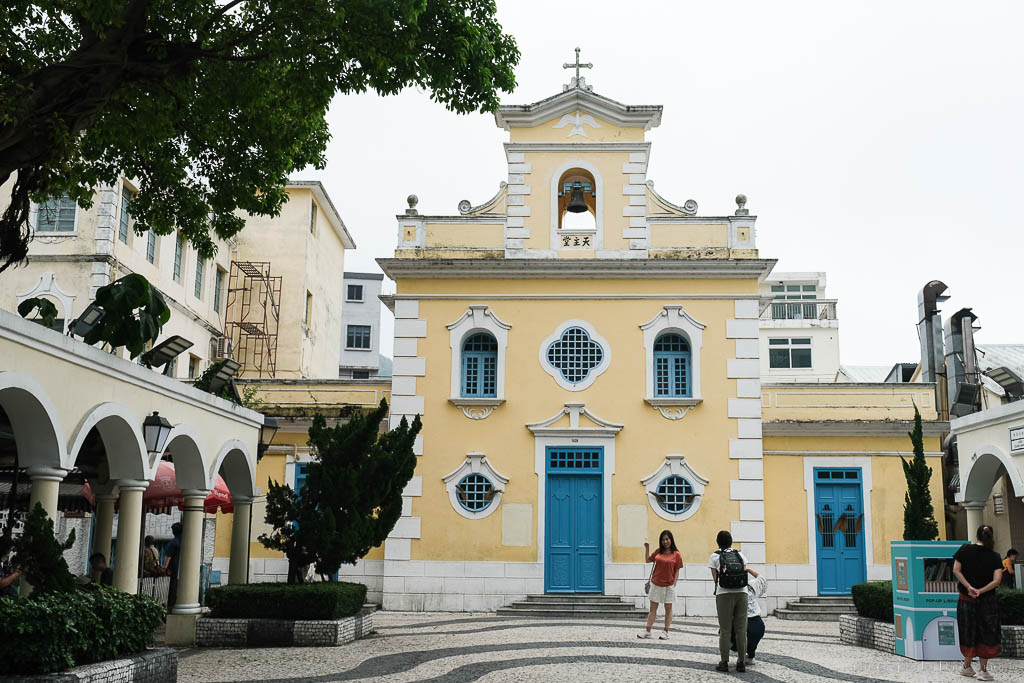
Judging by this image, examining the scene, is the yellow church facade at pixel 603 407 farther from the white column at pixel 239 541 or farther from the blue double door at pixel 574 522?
the white column at pixel 239 541

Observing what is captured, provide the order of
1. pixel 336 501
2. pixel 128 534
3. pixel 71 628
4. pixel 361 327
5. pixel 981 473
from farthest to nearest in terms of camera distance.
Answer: pixel 361 327 → pixel 981 473 → pixel 336 501 → pixel 128 534 → pixel 71 628

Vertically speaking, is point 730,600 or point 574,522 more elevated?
point 574,522

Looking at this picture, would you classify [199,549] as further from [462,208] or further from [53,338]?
[462,208]

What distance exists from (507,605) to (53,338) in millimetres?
11701

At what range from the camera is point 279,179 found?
42.0 ft

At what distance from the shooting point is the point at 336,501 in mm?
14125

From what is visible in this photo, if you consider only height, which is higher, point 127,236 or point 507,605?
point 127,236

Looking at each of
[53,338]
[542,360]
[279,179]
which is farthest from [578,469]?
[53,338]

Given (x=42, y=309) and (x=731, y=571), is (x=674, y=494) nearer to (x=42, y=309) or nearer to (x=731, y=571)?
(x=731, y=571)

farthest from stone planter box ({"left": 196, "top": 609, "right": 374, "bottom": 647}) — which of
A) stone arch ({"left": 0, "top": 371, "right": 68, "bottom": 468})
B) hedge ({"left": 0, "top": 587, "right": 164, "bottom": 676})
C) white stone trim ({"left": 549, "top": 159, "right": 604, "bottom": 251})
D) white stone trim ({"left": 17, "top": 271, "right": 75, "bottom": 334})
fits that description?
white stone trim ({"left": 17, "top": 271, "right": 75, "bottom": 334})

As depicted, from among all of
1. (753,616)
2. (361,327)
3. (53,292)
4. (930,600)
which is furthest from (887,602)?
(361,327)

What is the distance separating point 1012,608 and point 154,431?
10.8 meters

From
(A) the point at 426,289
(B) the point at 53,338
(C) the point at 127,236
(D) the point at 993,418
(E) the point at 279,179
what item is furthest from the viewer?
(C) the point at 127,236

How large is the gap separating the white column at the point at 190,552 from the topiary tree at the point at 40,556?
498cm
